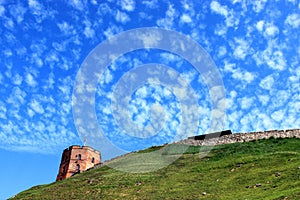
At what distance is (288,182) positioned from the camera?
32656 millimetres

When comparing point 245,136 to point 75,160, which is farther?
point 75,160

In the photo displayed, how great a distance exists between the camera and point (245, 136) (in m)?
60.3

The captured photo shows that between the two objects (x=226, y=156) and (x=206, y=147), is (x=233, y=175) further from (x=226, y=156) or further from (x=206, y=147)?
(x=206, y=147)

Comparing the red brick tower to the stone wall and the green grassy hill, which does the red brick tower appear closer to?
the green grassy hill

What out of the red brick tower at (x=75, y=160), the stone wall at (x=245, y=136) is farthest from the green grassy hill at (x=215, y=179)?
the red brick tower at (x=75, y=160)

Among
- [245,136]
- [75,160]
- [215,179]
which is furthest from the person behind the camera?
[75,160]

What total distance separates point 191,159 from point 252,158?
10.8 metres

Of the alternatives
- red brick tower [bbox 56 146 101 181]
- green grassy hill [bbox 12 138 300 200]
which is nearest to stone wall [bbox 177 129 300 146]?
green grassy hill [bbox 12 138 300 200]

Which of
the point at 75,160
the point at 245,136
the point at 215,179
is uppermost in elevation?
the point at 75,160

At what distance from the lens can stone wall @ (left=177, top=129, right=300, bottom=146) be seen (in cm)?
5581

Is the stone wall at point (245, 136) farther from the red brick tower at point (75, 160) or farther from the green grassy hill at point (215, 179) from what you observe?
the red brick tower at point (75, 160)

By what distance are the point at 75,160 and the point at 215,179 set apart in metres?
51.8

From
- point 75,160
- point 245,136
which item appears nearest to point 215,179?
point 245,136

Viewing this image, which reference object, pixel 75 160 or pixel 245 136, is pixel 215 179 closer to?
pixel 245 136
